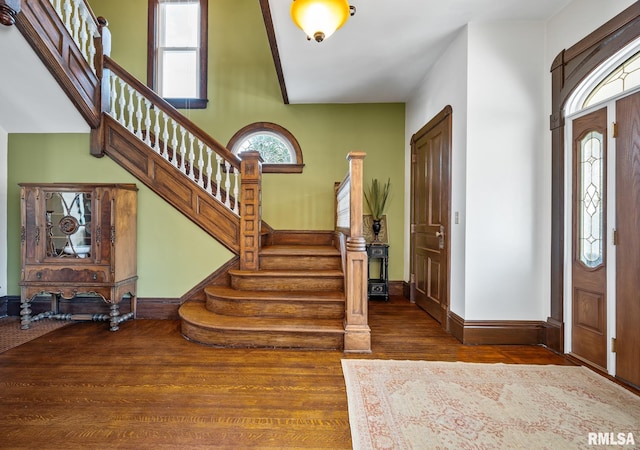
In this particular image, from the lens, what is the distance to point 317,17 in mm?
2145

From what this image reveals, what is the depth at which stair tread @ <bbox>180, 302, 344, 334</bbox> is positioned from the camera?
275 cm

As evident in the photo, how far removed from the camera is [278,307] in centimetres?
305

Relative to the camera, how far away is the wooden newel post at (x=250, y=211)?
11.3 feet

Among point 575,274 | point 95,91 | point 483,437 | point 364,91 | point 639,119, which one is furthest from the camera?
point 364,91

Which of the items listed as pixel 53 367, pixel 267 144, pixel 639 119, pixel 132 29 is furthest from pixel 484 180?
pixel 132 29

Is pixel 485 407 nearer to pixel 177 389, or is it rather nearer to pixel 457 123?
pixel 177 389

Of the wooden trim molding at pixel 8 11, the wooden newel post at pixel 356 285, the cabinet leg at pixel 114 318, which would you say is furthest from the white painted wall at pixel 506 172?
the wooden trim molding at pixel 8 11

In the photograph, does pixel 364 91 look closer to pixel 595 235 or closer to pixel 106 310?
pixel 595 235

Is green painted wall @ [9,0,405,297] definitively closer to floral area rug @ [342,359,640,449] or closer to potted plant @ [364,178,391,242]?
potted plant @ [364,178,391,242]

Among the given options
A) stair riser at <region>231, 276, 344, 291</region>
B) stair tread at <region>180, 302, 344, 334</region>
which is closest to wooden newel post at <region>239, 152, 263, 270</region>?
stair riser at <region>231, 276, 344, 291</region>

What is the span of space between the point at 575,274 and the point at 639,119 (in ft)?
4.04

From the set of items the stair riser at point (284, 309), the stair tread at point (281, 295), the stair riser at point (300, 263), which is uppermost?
the stair riser at point (300, 263)

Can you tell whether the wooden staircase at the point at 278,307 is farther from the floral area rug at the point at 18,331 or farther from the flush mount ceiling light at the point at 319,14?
the flush mount ceiling light at the point at 319,14

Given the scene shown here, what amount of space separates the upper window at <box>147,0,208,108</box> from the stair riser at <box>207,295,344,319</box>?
3.37m
